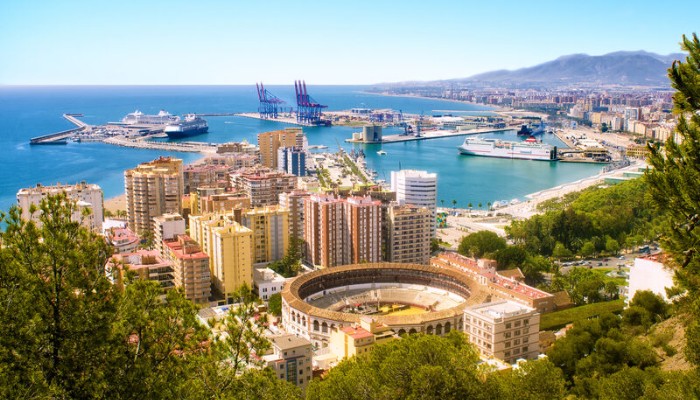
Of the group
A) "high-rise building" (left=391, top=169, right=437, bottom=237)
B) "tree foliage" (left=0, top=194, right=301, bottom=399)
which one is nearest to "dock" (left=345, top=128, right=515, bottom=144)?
"high-rise building" (left=391, top=169, right=437, bottom=237)

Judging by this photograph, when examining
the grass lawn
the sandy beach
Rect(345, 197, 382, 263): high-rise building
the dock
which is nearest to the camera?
the grass lawn

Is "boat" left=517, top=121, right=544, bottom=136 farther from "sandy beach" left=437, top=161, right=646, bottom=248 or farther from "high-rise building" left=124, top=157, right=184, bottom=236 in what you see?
"high-rise building" left=124, top=157, right=184, bottom=236

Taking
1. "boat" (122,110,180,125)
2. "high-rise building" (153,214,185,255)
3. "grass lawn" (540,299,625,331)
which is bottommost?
"grass lawn" (540,299,625,331)

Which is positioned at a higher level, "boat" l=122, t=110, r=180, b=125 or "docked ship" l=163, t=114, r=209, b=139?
"boat" l=122, t=110, r=180, b=125

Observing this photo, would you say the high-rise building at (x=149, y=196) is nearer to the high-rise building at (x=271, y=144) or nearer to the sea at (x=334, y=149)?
the sea at (x=334, y=149)

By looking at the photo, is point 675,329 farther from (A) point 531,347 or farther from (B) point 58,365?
(B) point 58,365

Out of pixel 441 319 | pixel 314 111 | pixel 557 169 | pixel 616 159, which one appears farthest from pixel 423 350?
pixel 314 111

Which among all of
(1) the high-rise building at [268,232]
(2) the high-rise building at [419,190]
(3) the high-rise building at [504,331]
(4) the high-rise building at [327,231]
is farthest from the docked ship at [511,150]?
(3) the high-rise building at [504,331]
